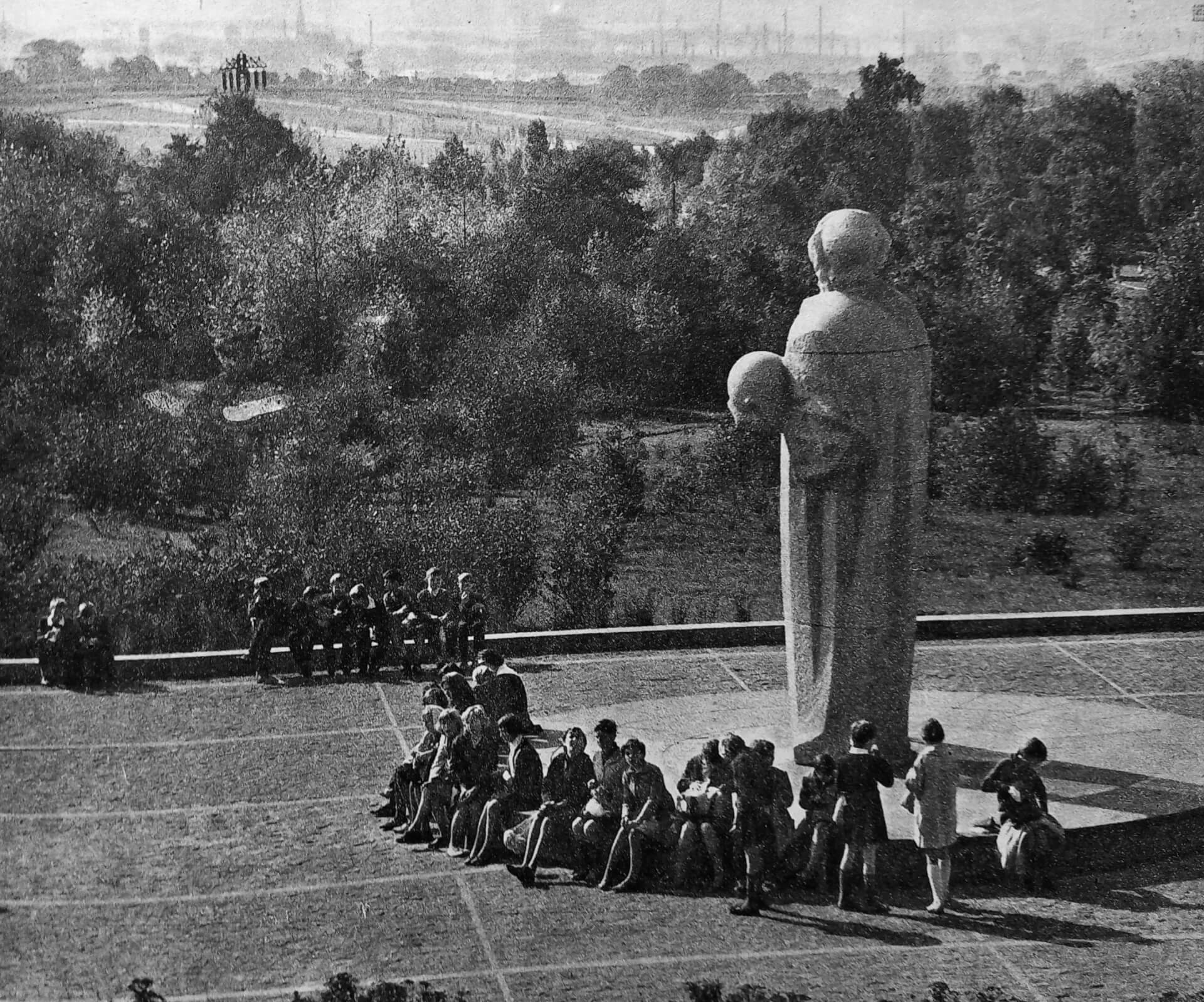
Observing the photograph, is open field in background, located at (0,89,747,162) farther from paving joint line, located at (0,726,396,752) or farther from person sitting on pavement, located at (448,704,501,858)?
person sitting on pavement, located at (448,704,501,858)

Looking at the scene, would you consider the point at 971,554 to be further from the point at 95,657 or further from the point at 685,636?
the point at 95,657

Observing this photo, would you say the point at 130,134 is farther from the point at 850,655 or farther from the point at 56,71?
the point at 850,655

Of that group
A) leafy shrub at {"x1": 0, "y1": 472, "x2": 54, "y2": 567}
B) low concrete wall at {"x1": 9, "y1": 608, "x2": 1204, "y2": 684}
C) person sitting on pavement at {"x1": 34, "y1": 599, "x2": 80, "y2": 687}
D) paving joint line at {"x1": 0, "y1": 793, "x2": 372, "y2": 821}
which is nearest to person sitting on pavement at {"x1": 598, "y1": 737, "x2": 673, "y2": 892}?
paving joint line at {"x1": 0, "y1": 793, "x2": 372, "y2": 821}

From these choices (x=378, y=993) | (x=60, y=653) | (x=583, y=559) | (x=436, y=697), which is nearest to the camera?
(x=378, y=993)

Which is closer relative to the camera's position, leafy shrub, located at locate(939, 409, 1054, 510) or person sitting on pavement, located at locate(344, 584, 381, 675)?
person sitting on pavement, located at locate(344, 584, 381, 675)

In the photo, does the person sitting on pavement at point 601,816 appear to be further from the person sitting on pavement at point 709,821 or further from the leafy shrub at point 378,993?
the leafy shrub at point 378,993

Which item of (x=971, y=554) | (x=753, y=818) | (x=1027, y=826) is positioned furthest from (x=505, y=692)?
(x=971, y=554)
